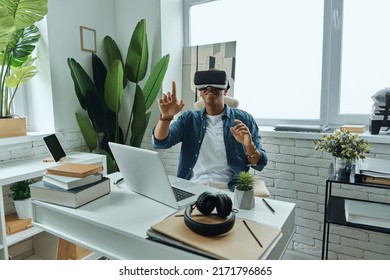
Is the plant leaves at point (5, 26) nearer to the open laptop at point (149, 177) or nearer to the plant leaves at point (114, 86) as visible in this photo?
the plant leaves at point (114, 86)

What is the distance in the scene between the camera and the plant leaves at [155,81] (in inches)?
94.9

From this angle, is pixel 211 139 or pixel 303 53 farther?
Answer: pixel 303 53

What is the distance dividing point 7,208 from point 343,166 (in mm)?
2137

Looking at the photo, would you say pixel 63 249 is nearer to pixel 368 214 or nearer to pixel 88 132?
pixel 88 132

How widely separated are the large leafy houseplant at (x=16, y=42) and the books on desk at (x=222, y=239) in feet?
5.05

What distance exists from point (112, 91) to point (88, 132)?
1.32 ft

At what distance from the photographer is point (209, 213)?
2.92 feet

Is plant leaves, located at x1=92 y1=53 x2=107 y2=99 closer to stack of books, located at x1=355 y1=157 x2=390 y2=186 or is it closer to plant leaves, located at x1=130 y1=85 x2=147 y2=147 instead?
plant leaves, located at x1=130 y1=85 x2=147 y2=147

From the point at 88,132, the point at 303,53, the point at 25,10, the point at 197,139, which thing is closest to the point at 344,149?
the point at 197,139

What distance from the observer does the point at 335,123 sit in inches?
83.7

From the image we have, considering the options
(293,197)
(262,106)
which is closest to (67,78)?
(262,106)

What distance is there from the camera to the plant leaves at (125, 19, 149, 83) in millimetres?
2432

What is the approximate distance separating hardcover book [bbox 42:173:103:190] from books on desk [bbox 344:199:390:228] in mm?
1229

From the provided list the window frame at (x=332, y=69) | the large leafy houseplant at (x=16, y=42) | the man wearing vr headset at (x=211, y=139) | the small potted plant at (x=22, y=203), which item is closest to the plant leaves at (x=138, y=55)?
the large leafy houseplant at (x=16, y=42)
